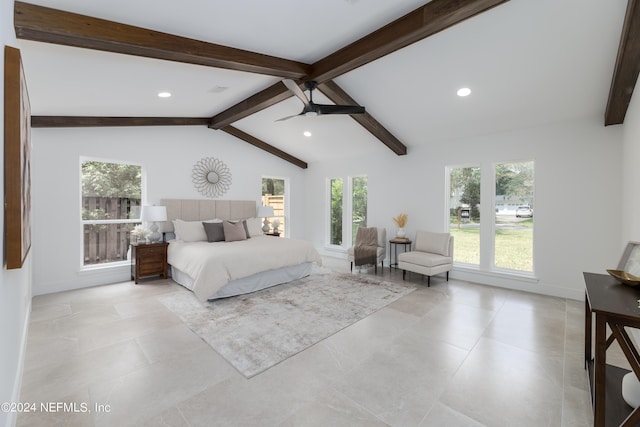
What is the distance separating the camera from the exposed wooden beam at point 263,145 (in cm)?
641

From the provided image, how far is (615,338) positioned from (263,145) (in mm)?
6620

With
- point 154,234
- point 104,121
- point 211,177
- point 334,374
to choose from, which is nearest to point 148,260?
point 154,234

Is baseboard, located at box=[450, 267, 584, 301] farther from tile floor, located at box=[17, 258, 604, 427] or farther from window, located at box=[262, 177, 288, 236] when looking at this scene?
window, located at box=[262, 177, 288, 236]

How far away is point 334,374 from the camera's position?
2338mm

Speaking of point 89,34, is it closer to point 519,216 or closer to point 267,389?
point 267,389

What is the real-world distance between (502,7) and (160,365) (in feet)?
14.2

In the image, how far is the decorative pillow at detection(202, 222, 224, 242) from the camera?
5234mm

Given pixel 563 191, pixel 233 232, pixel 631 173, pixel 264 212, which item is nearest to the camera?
pixel 631 173

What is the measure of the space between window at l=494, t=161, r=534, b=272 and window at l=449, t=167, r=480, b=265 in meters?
0.32

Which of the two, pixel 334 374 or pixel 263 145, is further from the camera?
pixel 263 145

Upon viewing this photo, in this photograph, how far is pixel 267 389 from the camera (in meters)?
2.14

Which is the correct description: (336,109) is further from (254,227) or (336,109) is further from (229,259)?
(254,227)

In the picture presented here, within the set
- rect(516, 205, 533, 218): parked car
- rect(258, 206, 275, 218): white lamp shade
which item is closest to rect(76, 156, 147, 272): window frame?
rect(258, 206, 275, 218): white lamp shade

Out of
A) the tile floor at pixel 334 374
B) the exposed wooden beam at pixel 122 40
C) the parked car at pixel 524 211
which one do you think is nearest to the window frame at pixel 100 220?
the tile floor at pixel 334 374
